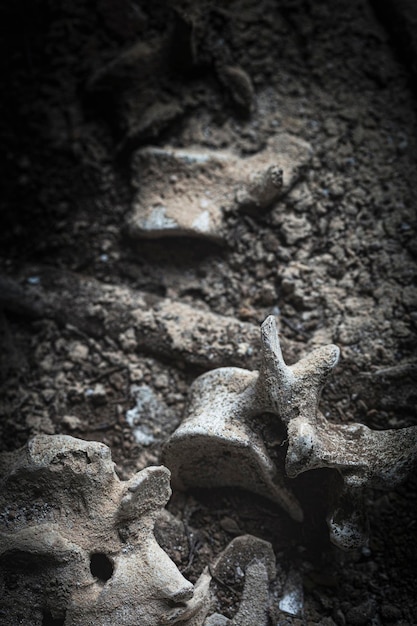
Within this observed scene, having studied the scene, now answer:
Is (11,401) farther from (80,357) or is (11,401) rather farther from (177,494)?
(177,494)

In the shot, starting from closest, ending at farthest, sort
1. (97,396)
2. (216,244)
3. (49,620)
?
1. (49,620)
2. (97,396)
3. (216,244)

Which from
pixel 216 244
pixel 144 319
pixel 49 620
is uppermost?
pixel 216 244

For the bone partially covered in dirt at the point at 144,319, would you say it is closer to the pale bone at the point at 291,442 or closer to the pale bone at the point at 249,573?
the pale bone at the point at 291,442

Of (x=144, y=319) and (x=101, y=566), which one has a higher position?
(x=144, y=319)

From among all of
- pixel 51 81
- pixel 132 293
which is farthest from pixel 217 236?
pixel 51 81

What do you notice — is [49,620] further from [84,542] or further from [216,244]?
[216,244]

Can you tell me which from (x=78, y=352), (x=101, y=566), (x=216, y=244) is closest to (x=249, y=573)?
(x=101, y=566)

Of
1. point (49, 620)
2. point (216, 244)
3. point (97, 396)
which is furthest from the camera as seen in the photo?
point (216, 244)
